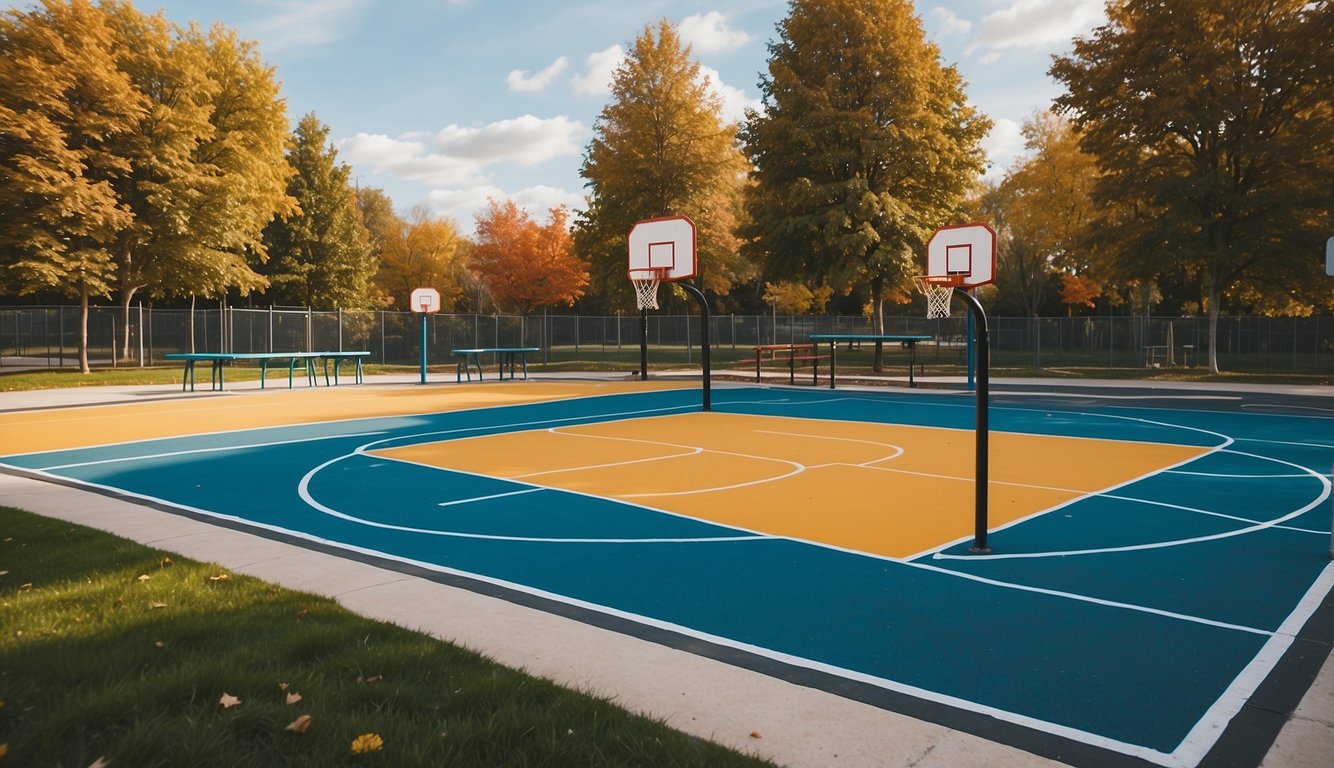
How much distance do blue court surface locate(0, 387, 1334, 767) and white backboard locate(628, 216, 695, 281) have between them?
36.7ft

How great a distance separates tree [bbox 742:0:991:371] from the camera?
100ft

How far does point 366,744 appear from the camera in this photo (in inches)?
134

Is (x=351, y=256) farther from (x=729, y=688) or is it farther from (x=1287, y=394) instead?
(x=729, y=688)

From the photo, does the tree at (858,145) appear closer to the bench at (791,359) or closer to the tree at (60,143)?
the bench at (791,359)

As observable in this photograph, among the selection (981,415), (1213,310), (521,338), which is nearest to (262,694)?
(981,415)

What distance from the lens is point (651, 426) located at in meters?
16.2

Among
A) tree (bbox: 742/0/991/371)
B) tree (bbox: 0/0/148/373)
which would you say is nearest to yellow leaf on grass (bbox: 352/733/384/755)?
tree (bbox: 0/0/148/373)

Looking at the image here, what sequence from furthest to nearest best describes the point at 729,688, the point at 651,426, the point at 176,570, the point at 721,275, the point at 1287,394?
the point at 721,275
the point at 1287,394
the point at 651,426
the point at 176,570
the point at 729,688

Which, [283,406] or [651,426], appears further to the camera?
[283,406]

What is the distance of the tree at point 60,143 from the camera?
25.2m

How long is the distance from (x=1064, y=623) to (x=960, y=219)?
103 feet

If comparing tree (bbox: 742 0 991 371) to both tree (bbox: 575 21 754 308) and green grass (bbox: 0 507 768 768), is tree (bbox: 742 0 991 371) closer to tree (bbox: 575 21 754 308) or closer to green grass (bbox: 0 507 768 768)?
tree (bbox: 575 21 754 308)

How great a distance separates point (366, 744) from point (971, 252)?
18343mm

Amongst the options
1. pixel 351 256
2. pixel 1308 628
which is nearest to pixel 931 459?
pixel 1308 628
